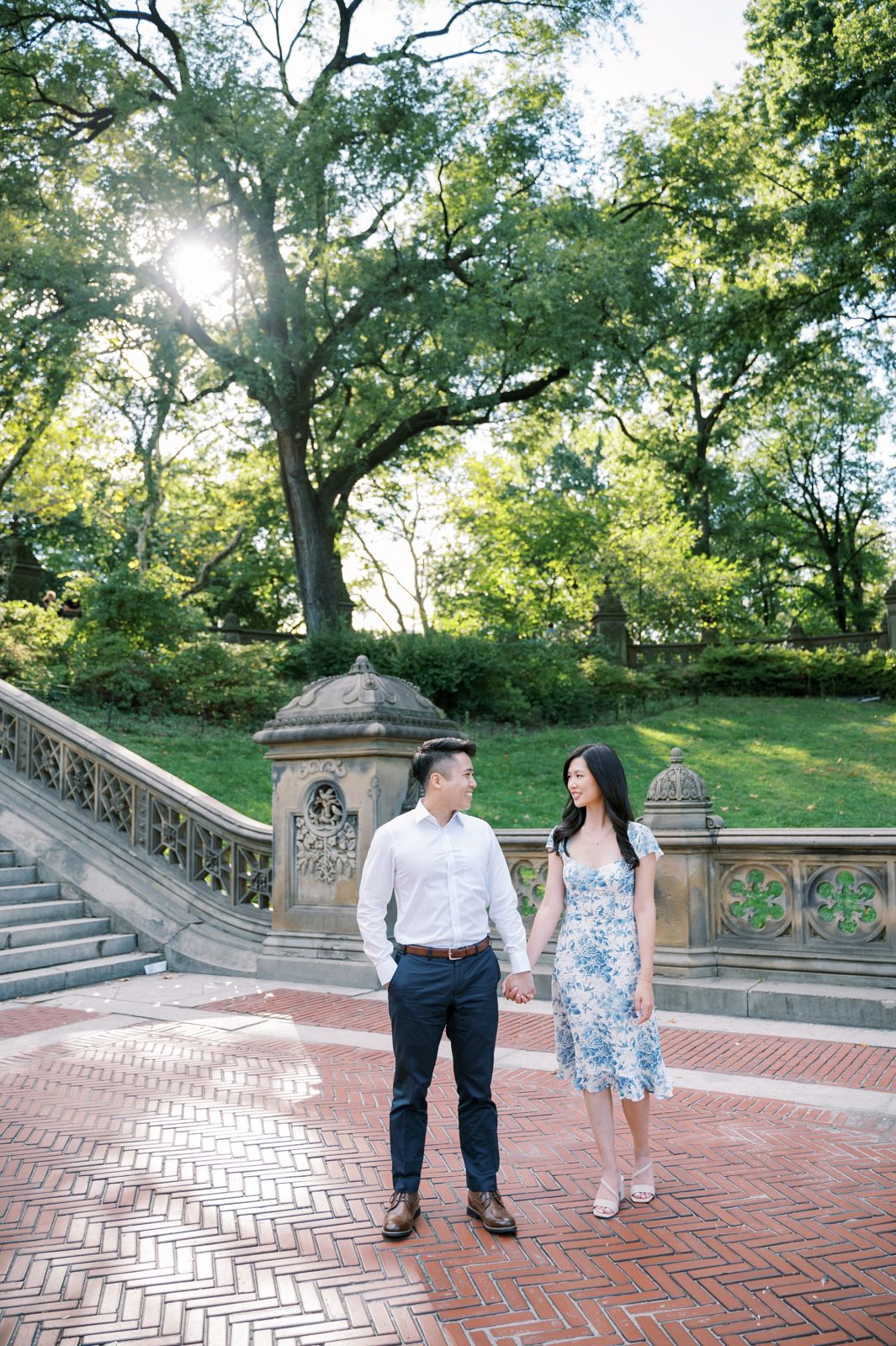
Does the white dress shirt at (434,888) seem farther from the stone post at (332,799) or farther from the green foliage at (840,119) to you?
the green foliage at (840,119)

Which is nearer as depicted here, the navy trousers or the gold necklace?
the navy trousers

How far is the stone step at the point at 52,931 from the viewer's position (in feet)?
30.3

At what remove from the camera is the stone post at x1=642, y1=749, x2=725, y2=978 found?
777 centimetres

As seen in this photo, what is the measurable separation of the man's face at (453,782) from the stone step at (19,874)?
7586mm

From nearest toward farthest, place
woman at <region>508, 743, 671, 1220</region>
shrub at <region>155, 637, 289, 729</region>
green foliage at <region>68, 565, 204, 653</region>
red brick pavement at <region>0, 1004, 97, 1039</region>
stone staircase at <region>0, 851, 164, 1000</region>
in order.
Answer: woman at <region>508, 743, 671, 1220</region> < red brick pavement at <region>0, 1004, 97, 1039</region> < stone staircase at <region>0, 851, 164, 1000</region> < shrub at <region>155, 637, 289, 729</region> < green foliage at <region>68, 565, 204, 653</region>

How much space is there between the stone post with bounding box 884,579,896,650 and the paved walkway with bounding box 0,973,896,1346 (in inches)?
944

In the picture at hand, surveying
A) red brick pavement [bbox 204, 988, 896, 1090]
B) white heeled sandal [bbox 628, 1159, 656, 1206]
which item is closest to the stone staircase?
red brick pavement [bbox 204, 988, 896, 1090]

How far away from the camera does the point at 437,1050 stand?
13.3ft

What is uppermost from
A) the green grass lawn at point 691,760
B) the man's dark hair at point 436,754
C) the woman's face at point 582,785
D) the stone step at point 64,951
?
the man's dark hair at point 436,754

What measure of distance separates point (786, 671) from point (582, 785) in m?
24.4

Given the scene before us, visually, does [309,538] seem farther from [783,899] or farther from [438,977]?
[438,977]

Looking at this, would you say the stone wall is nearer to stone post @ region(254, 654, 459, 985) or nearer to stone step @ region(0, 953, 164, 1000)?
stone post @ region(254, 654, 459, 985)

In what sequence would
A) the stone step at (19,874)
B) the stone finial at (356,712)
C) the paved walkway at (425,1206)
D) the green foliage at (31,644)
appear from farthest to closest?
the green foliage at (31,644)
the stone step at (19,874)
the stone finial at (356,712)
the paved walkway at (425,1206)

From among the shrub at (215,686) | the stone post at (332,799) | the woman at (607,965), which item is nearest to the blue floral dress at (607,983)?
the woman at (607,965)
